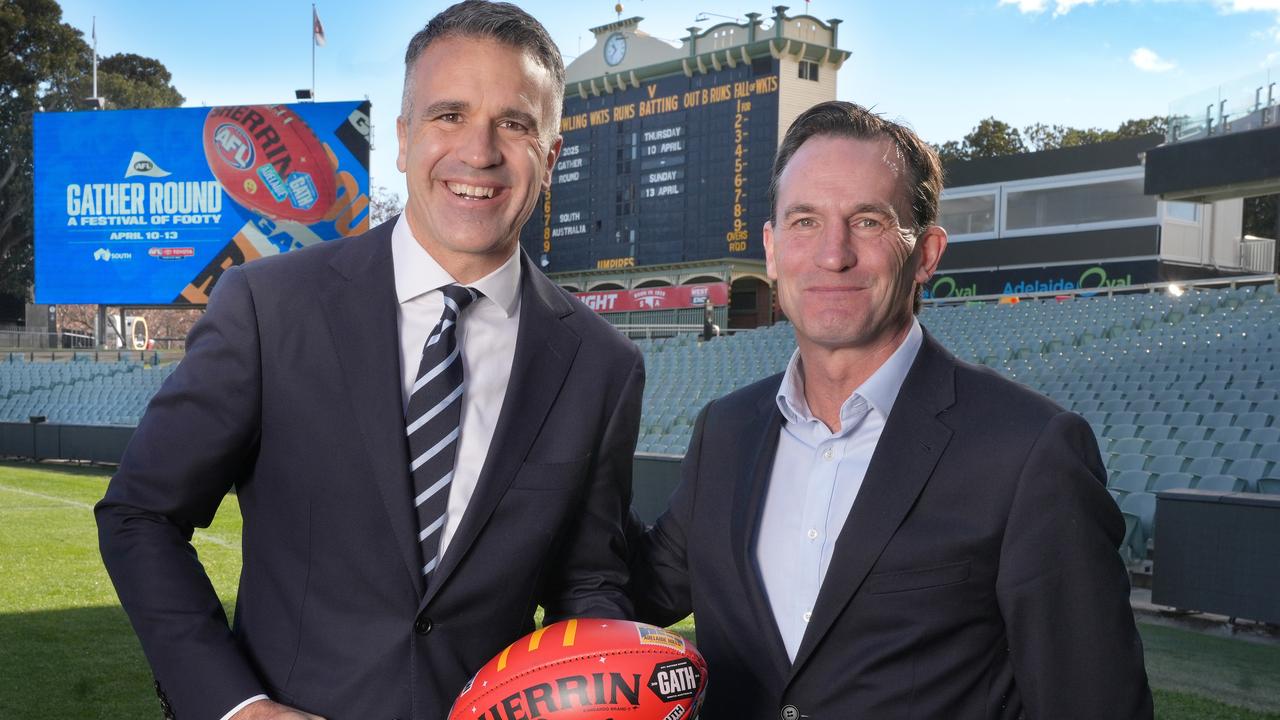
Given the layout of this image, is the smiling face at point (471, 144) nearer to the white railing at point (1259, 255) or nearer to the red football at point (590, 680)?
the red football at point (590, 680)

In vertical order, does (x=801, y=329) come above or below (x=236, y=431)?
above

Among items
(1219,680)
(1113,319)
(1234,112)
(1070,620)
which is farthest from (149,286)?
(1070,620)

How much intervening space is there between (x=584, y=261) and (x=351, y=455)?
31390 millimetres

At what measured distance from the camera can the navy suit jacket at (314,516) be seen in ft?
5.90

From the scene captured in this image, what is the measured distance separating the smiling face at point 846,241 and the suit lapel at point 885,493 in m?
0.16

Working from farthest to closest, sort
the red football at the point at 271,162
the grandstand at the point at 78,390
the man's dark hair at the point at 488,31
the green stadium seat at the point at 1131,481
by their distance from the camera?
the red football at the point at 271,162 → the grandstand at the point at 78,390 → the green stadium seat at the point at 1131,481 → the man's dark hair at the point at 488,31

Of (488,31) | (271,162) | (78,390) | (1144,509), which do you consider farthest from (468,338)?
(271,162)

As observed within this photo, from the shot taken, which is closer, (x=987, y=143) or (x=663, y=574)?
(x=663, y=574)

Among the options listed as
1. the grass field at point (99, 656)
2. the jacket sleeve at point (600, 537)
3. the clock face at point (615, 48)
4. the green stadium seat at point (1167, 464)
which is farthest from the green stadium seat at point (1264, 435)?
the clock face at point (615, 48)

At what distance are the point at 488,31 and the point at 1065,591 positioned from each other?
1359 mm

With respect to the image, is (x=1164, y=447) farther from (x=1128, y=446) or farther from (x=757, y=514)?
(x=757, y=514)

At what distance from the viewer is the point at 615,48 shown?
33.4 meters

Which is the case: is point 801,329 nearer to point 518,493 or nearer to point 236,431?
point 518,493

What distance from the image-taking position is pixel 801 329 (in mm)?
2006
